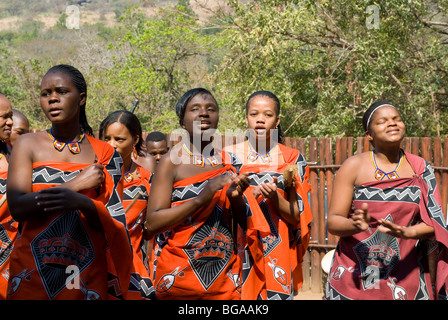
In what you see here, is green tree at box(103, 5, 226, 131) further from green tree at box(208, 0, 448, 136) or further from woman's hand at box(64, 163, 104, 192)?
woman's hand at box(64, 163, 104, 192)

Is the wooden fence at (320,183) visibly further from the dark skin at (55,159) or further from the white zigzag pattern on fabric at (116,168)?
the dark skin at (55,159)

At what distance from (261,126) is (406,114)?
8.91m

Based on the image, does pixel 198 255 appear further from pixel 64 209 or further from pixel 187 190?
pixel 64 209

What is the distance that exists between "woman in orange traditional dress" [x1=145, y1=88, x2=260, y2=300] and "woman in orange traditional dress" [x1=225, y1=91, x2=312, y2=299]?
42cm

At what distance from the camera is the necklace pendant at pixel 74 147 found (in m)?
3.00

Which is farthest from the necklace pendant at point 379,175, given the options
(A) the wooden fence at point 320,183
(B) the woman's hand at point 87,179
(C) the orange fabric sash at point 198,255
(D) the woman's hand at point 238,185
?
(A) the wooden fence at point 320,183

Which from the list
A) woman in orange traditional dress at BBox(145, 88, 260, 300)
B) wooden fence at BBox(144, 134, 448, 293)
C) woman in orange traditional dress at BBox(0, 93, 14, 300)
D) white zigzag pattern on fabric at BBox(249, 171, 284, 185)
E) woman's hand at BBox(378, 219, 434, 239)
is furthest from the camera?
wooden fence at BBox(144, 134, 448, 293)

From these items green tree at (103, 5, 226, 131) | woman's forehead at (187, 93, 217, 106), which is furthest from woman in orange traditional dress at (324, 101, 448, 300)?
green tree at (103, 5, 226, 131)

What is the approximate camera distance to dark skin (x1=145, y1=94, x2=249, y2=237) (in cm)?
342

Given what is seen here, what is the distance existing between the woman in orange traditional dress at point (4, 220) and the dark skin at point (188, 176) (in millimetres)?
1256

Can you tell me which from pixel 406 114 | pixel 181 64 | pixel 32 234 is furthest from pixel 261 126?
pixel 181 64

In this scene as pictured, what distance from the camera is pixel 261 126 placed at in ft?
15.4

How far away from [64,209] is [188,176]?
3.71 ft

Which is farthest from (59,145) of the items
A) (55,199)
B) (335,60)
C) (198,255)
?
(335,60)
